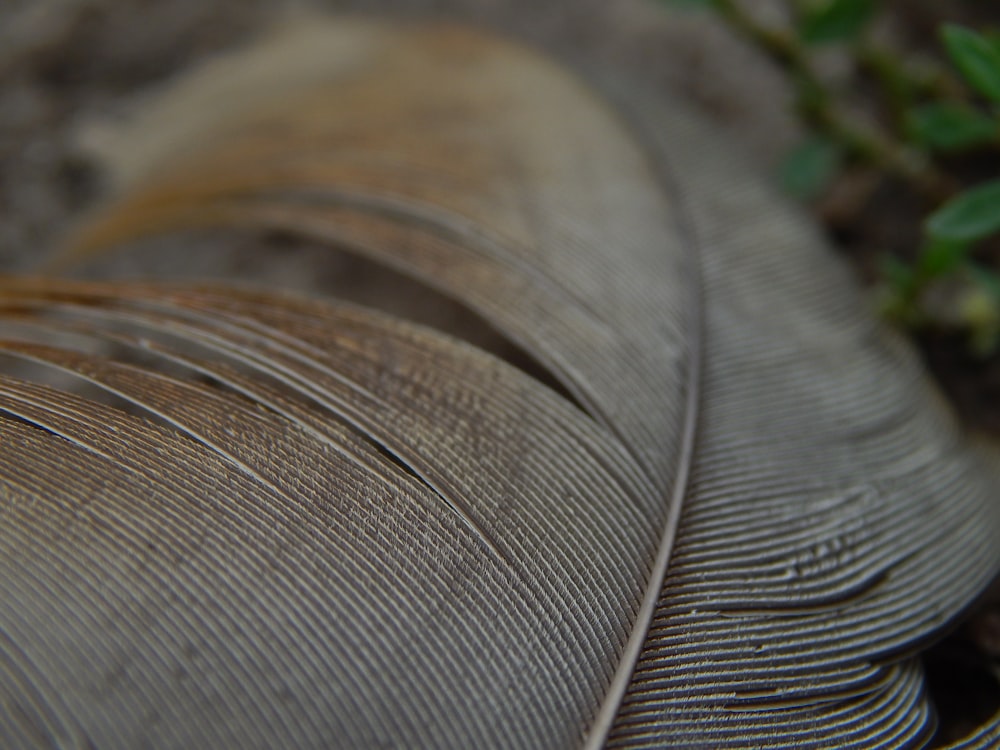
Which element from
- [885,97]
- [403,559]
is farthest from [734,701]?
[885,97]

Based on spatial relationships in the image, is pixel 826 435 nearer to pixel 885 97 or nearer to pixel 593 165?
pixel 593 165

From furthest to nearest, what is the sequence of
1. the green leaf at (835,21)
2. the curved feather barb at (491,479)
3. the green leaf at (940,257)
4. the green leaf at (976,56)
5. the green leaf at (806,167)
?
the green leaf at (806,167)
the green leaf at (835,21)
the green leaf at (940,257)
the green leaf at (976,56)
the curved feather barb at (491,479)

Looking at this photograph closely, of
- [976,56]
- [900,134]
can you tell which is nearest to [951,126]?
[976,56]

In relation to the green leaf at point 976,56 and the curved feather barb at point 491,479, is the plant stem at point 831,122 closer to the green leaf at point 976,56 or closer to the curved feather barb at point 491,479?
the curved feather barb at point 491,479

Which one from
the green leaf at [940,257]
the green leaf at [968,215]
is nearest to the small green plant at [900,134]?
the green leaf at [940,257]

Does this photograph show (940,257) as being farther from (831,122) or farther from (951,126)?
(831,122)

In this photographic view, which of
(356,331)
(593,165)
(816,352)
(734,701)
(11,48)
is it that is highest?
(11,48)
